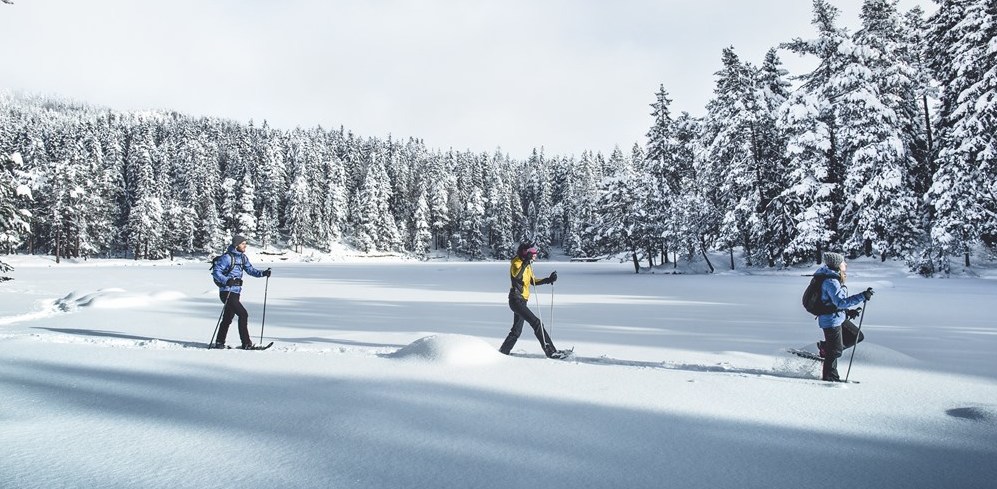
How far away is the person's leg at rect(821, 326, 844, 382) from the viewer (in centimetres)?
590

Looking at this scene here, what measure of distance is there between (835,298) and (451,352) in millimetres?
4504

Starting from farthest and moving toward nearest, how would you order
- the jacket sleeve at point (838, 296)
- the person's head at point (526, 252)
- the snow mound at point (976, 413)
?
the person's head at point (526, 252) → the jacket sleeve at point (838, 296) → the snow mound at point (976, 413)

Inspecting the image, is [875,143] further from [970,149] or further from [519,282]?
[519,282]

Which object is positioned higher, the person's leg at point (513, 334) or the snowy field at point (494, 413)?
the person's leg at point (513, 334)

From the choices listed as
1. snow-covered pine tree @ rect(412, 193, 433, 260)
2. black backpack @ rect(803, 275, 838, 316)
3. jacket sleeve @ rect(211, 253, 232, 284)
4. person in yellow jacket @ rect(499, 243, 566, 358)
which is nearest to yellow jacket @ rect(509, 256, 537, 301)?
person in yellow jacket @ rect(499, 243, 566, 358)

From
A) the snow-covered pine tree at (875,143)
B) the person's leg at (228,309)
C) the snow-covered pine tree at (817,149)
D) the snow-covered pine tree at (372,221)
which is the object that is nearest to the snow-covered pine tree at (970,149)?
the snow-covered pine tree at (875,143)

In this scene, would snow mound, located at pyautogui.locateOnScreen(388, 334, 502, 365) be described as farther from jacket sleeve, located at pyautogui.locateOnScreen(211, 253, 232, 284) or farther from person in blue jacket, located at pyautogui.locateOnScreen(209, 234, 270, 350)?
jacket sleeve, located at pyautogui.locateOnScreen(211, 253, 232, 284)

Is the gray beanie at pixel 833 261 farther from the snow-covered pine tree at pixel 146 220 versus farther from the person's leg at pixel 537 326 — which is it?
the snow-covered pine tree at pixel 146 220

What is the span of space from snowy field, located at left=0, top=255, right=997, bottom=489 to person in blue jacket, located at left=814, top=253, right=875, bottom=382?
35 cm

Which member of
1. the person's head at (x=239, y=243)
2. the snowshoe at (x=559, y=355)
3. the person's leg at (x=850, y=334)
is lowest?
the snowshoe at (x=559, y=355)

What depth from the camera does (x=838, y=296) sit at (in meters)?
5.73

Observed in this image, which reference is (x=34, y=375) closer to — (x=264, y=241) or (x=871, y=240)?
(x=871, y=240)

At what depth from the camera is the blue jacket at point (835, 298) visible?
572 centimetres

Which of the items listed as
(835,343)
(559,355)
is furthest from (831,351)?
(559,355)
